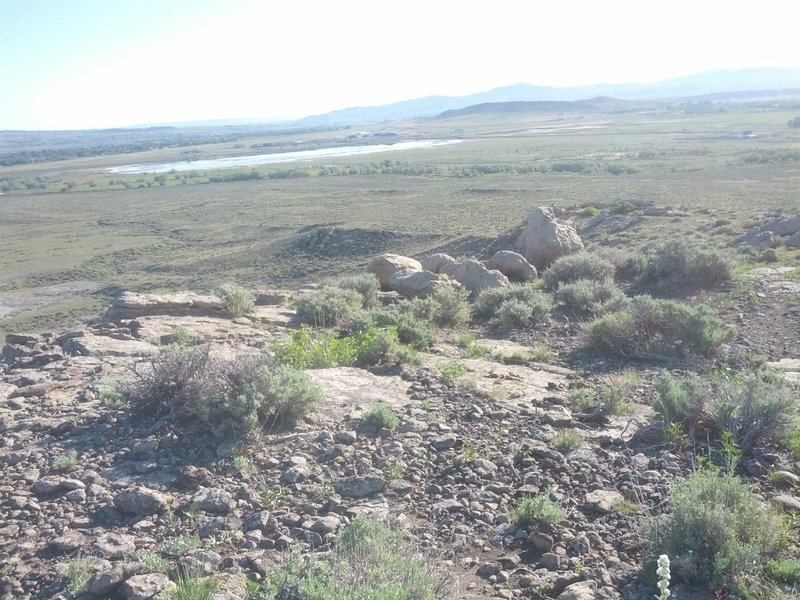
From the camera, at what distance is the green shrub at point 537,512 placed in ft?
15.6

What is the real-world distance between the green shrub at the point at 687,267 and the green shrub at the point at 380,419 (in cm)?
967

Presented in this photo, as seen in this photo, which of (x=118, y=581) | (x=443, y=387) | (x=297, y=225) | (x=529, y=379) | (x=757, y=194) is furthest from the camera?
(x=297, y=225)

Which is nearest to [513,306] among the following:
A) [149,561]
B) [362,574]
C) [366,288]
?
[366,288]

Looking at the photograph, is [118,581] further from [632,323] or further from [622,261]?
[622,261]

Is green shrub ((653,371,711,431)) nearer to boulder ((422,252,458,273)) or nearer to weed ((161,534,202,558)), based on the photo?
weed ((161,534,202,558))

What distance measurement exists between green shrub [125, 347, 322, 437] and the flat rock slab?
19.7 inches

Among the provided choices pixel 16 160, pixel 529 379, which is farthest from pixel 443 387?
pixel 16 160

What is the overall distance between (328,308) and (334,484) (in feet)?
22.4

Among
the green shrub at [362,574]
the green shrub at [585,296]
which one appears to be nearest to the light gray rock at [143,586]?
the green shrub at [362,574]

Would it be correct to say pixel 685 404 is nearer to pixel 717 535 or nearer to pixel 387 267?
pixel 717 535

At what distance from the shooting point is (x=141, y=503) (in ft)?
15.8

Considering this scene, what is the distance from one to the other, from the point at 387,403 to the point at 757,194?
32609 mm

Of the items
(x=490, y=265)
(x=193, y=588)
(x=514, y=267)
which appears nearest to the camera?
(x=193, y=588)

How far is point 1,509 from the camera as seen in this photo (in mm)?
4762
